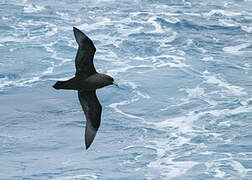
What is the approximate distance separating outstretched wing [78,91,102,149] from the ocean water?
1111 inches

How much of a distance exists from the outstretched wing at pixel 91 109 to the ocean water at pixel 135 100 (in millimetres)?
28225

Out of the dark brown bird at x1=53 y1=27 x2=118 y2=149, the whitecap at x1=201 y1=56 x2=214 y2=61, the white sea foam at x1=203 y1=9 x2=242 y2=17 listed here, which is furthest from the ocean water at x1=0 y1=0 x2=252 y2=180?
the dark brown bird at x1=53 y1=27 x2=118 y2=149

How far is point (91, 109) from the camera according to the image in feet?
62.0

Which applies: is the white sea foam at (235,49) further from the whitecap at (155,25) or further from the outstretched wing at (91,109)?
the outstretched wing at (91,109)

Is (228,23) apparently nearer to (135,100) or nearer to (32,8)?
(135,100)

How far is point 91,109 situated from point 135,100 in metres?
35.6

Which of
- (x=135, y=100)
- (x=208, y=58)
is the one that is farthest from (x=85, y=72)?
(x=208, y=58)

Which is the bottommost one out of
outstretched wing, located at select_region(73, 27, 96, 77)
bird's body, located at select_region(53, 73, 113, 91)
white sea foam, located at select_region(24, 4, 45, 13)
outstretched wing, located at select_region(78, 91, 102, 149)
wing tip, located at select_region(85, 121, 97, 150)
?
white sea foam, located at select_region(24, 4, 45, 13)

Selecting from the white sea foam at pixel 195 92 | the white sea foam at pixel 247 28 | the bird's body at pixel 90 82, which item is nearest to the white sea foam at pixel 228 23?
the white sea foam at pixel 247 28

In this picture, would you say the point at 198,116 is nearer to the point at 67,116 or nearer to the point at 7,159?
the point at 67,116

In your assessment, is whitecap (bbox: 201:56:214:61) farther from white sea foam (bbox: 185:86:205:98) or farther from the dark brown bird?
the dark brown bird

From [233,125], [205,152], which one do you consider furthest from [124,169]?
[233,125]

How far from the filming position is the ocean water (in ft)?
159

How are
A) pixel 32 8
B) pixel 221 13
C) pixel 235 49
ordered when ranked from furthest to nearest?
pixel 32 8 < pixel 221 13 < pixel 235 49
